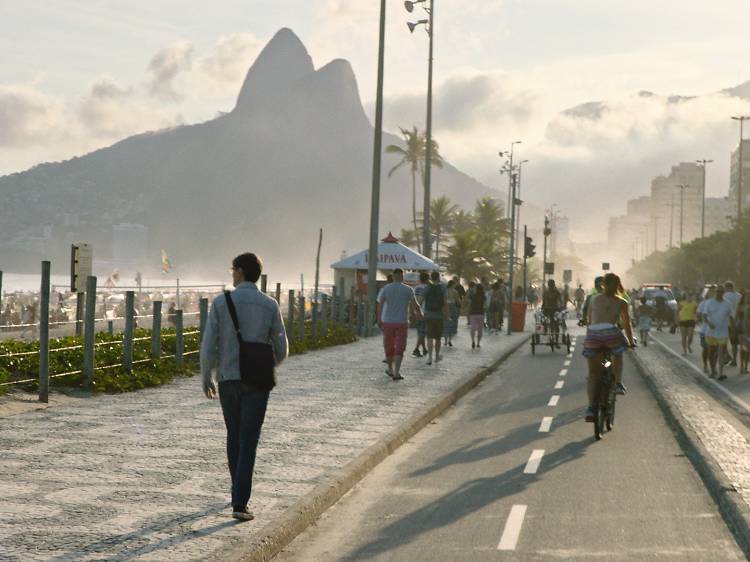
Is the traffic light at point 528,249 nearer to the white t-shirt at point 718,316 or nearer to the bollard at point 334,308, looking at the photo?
the bollard at point 334,308

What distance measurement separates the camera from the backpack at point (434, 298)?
949 inches

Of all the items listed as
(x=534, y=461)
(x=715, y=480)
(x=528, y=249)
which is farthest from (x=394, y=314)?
(x=528, y=249)

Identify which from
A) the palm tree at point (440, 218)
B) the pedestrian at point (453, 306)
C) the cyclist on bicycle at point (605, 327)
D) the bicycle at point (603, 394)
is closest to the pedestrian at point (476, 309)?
the pedestrian at point (453, 306)

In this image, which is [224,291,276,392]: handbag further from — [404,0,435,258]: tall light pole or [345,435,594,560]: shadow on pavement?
[404,0,435,258]: tall light pole

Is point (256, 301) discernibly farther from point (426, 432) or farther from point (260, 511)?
point (426, 432)

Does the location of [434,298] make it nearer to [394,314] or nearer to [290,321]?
[394,314]

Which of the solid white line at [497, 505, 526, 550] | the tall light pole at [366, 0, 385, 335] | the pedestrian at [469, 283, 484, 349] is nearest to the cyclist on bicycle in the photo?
the solid white line at [497, 505, 526, 550]

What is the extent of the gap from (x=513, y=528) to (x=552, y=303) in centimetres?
2258

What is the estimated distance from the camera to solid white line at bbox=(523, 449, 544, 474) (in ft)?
35.2

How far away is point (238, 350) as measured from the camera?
7852 mm

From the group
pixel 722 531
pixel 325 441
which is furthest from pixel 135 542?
pixel 325 441

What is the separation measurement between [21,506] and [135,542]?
4.56 feet

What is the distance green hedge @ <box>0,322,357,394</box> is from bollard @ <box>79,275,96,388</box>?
11 cm

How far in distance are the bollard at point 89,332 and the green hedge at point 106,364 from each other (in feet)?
0.35
